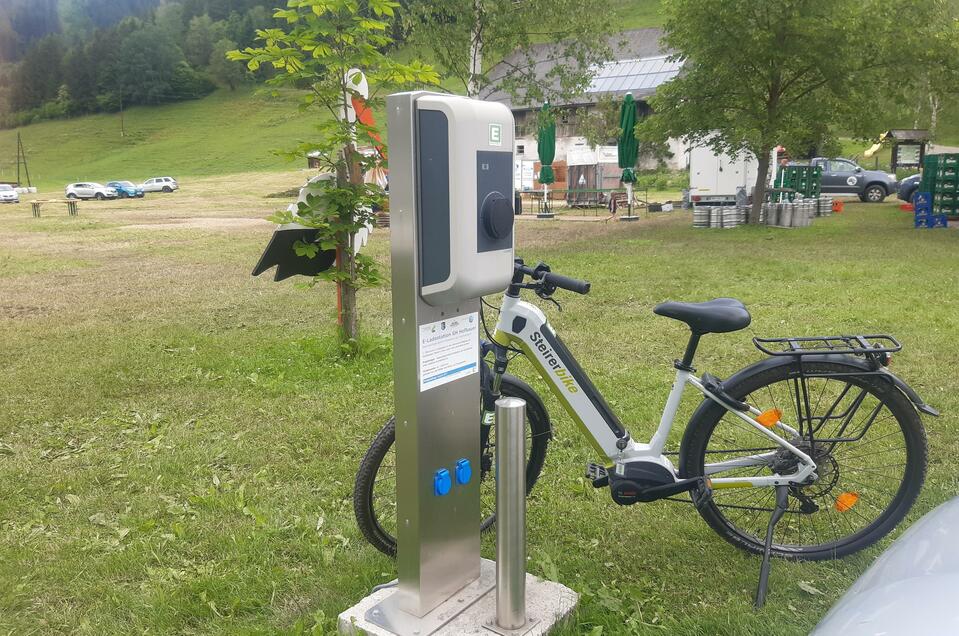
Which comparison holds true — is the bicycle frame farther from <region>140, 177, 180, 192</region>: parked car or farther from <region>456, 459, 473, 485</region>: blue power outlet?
<region>140, 177, 180, 192</region>: parked car

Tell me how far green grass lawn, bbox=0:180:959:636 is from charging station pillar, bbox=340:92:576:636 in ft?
1.33

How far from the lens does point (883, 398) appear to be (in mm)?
2947

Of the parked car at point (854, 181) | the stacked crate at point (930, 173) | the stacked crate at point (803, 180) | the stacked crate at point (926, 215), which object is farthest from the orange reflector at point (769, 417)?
the parked car at point (854, 181)

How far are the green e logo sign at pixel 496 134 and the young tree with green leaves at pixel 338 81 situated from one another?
324cm

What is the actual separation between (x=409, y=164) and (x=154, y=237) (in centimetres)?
1756

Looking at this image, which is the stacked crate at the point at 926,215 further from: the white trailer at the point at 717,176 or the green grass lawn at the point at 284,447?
the green grass lawn at the point at 284,447

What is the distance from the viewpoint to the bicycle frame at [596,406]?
287 cm

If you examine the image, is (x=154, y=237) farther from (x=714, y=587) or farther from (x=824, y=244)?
(x=714, y=587)

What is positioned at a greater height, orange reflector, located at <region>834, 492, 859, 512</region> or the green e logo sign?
the green e logo sign

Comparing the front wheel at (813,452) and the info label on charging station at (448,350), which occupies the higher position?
the info label on charging station at (448,350)

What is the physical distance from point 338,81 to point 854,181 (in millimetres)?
25679

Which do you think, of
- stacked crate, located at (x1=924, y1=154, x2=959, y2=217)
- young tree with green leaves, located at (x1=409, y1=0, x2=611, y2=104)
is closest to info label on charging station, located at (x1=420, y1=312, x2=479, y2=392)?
young tree with green leaves, located at (x1=409, y1=0, x2=611, y2=104)

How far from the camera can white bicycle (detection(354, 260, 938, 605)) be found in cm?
288

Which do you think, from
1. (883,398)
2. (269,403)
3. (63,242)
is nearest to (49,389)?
(269,403)
